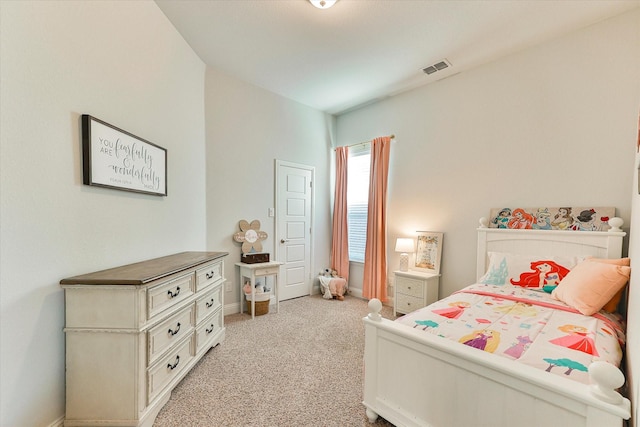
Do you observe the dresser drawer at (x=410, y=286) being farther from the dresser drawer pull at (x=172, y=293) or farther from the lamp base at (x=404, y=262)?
the dresser drawer pull at (x=172, y=293)

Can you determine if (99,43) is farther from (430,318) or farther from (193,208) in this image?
(430,318)

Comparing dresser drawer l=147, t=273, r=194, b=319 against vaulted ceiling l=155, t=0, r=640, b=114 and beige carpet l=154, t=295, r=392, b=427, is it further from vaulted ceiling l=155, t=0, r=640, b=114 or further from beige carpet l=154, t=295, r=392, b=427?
vaulted ceiling l=155, t=0, r=640, b=114

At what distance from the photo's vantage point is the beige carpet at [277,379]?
1.70m

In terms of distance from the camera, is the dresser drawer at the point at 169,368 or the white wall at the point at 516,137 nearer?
the dresser drawer at the point at 169,368

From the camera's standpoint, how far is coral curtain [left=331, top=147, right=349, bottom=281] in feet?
14.4

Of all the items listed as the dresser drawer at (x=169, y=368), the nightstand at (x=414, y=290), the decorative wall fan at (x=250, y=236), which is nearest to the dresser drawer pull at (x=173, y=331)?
the dresser drawer at (x=169, y=368)

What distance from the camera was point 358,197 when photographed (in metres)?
4.35

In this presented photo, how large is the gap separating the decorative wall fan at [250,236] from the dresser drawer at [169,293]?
1.45 m

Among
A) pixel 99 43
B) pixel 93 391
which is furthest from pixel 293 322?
pixel 99 43

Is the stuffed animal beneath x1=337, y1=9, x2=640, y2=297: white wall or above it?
beneath

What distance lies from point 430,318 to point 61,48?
2613 mm

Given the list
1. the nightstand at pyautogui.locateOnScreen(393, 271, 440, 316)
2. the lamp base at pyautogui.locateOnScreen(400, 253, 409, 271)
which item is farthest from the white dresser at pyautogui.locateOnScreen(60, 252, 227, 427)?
the lamp base at pyautogui.locateOnScreen(400, 253, 409, 271)

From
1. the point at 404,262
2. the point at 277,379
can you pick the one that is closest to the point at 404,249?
the point at 404,262

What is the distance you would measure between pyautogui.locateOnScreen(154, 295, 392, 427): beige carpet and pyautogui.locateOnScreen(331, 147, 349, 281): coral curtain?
126cm
